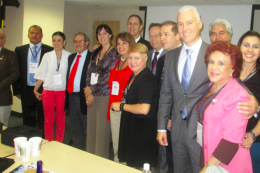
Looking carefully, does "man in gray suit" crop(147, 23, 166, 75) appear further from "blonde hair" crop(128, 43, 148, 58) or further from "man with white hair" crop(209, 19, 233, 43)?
"man with white hair" crop(209, 19, 233, 43)

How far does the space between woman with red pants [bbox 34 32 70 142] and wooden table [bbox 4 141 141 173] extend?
65.4 inches

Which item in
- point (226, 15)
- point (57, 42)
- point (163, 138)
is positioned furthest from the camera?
point (226, 15)

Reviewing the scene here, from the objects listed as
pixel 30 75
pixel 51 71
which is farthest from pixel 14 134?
pixel 30 75

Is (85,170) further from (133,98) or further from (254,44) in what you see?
(254,44)

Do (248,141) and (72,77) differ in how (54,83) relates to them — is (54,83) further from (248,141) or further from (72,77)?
(248,141)

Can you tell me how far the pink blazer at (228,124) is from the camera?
128 cm

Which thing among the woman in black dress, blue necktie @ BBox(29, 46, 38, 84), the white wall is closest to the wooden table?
the woman in black dress

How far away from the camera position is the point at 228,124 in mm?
1296

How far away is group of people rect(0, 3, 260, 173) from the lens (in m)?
1.39

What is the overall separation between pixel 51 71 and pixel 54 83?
20 centimetres

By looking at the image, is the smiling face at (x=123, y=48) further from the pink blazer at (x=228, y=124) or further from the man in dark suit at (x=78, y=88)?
the pink blazer at (x=228, y=124)

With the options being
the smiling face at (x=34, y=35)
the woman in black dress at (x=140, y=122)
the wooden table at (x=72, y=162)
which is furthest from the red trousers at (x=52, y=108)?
the wooden table at (x=72, y=162)

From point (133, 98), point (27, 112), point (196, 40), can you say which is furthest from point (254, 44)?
point (27, 112)

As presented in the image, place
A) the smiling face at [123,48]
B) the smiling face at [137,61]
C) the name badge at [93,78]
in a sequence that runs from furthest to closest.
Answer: the name badge at [93,78], the smiling face at [123,48], the smiling face at [137,61]
